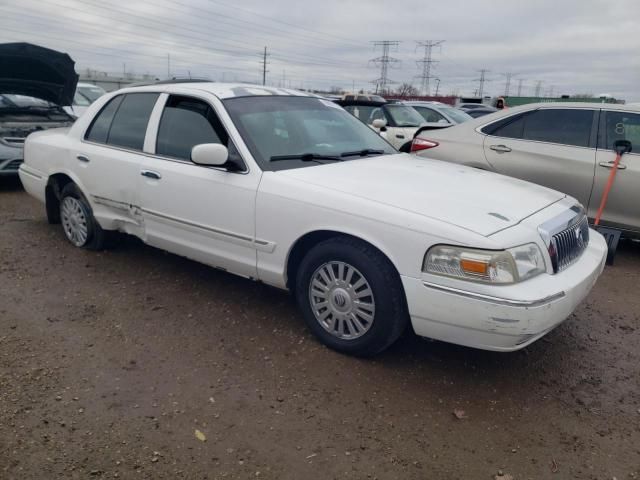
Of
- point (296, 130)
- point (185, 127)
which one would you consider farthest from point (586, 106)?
point (185, 127)

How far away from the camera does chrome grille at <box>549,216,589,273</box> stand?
309cm

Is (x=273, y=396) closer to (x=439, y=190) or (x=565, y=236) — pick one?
(x=439, y=190)

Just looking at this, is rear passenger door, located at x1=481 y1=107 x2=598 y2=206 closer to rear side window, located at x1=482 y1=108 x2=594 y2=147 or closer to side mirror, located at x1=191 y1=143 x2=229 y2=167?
rear side window, located at x1=482 y1=108 x2=594 y2=147

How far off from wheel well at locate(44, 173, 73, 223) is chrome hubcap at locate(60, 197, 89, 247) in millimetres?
189

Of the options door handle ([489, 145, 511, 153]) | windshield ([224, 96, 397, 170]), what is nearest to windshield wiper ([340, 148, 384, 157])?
windshield ([224, 96, 397, 170])

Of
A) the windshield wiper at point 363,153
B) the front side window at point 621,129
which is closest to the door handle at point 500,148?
the front side window at point 621,129

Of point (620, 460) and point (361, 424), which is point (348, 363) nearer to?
point (361, 424)

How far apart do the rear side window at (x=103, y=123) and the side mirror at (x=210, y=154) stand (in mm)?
1653

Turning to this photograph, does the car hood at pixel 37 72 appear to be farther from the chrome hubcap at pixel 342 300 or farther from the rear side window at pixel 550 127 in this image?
the chrome hubcap at pixel 342 300

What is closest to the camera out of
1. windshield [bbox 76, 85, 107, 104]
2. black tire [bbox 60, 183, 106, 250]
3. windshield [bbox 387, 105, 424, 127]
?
black tire [bbox 60, 183, 106, 250]

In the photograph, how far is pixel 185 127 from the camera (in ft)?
13.5

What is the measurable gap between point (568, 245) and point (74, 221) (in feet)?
14.2

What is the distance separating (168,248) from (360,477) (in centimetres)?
248

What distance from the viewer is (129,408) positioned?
2.83m
